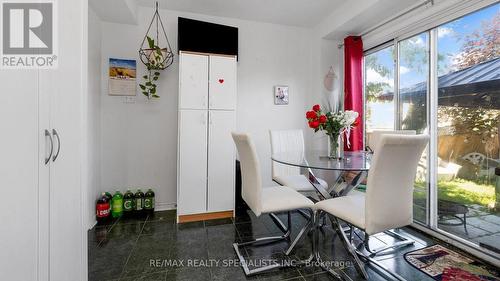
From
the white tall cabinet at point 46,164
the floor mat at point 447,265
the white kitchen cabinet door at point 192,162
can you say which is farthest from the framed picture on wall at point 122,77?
the floor mat at point 447,265

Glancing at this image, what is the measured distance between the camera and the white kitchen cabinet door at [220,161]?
9.15 feet

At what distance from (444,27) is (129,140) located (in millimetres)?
3803

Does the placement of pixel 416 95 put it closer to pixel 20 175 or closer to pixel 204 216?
pixel 204 216

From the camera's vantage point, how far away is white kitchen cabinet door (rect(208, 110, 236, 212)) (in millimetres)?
2789

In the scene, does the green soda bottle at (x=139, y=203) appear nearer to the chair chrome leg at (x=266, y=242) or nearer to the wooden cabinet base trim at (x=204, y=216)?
the wooden cabinet base trim at (x=204, y=216)

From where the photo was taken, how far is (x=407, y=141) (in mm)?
1347

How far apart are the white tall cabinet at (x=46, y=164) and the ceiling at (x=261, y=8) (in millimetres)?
1896

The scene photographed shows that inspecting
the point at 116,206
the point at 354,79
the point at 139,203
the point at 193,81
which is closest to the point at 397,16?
the point at 354,79

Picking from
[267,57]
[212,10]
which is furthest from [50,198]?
[267,57]

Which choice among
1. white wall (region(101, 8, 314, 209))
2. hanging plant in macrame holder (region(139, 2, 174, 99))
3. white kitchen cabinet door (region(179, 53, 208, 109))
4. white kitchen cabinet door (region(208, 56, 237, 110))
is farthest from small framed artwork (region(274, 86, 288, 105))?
hanging plant in macrame holder (region(139, 2, 174, 99))

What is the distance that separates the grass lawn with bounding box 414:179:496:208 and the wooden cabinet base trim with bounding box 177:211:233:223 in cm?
228

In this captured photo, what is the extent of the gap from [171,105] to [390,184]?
2.65m

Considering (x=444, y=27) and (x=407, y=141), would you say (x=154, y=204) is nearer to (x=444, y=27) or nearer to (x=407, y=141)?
(x=407, y=141)

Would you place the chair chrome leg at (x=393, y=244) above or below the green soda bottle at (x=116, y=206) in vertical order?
below
